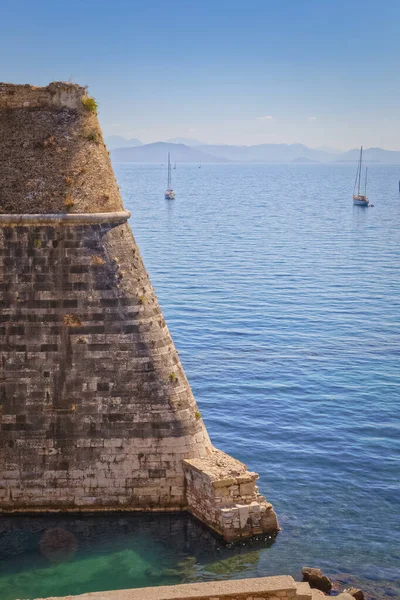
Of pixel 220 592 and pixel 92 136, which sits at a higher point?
pixel 92 136

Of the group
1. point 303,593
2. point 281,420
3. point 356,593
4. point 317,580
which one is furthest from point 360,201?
point 303,593

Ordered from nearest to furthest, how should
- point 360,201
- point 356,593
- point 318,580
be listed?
point 356,593, point 318,580, point 360,201

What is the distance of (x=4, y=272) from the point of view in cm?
2548

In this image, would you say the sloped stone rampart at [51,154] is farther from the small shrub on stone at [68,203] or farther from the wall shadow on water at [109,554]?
the wall shadow on water at [109,554]

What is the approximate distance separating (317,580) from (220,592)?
4.49 meters

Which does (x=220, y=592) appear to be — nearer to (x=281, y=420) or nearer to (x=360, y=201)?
(x=281, y=420)

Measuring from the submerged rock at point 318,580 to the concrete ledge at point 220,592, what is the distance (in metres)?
3.33

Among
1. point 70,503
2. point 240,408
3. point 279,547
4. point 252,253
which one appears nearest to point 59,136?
point 70,503

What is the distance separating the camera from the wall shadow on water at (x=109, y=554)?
907 inches

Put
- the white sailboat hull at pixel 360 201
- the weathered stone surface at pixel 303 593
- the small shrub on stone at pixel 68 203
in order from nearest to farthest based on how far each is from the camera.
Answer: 1. the weathered stone surface at pixel 303 593
2. the small shrub on stone at pixel 68 203
3. the white sailboat hull at pixel 360 201

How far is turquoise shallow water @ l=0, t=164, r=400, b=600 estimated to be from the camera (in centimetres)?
2402

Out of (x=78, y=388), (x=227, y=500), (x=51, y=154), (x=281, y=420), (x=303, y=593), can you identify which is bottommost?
(x=281, y=420)

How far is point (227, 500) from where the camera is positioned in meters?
24.6

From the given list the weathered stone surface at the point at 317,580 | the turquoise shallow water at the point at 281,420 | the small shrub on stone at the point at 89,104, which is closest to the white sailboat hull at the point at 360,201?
the turquoise shallow water at the point at 281,420
